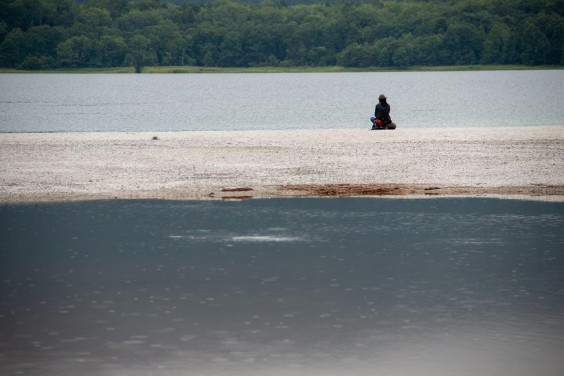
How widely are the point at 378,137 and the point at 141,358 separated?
996 inches

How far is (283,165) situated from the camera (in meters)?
25.6

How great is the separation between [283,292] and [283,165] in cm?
1458

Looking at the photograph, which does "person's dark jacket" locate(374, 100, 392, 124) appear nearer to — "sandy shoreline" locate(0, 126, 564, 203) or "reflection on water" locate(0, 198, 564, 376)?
"sandy shoreline" locate(0, 126, 564, 203)

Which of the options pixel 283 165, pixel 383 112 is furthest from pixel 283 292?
pixel 383 112

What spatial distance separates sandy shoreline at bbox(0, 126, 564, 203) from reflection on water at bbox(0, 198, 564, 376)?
3.26 metres

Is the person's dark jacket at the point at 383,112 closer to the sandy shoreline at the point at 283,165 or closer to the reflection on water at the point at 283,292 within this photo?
the sandy shoreline at the point at 283,165

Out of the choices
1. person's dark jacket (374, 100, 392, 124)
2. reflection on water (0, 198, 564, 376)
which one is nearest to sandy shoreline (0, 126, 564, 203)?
person's dark jacket (374, 100, 392, 124)

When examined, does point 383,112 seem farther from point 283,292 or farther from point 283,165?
point 283,292

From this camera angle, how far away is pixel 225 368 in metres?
8.33

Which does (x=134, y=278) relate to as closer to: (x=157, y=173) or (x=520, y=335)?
(x=520, y=335)

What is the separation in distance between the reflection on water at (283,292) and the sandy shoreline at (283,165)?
3262 mm

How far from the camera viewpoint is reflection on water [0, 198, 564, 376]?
A: 8641 millimetres

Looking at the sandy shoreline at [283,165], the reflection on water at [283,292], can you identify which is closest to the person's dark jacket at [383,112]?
the sandy shoreline at [283,165]

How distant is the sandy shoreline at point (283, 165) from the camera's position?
21.0 meters
